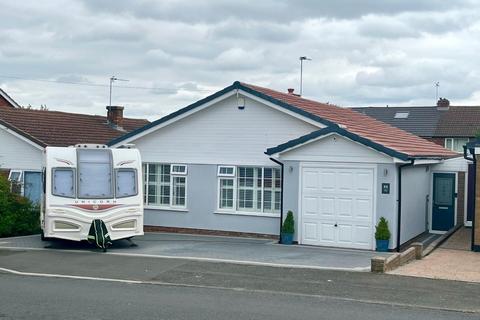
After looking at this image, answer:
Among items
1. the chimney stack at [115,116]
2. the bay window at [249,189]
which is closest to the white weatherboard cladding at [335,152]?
the bay window at [249,189]

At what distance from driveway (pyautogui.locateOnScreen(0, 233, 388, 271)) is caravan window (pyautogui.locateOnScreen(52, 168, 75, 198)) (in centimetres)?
145

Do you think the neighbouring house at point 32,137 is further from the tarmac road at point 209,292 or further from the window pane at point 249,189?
the tarmac road at point 209,292

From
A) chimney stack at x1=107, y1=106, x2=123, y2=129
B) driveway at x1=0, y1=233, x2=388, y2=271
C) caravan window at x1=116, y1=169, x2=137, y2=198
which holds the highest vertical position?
chimney stack at x1=107, y1=106, x2=123, y2=129

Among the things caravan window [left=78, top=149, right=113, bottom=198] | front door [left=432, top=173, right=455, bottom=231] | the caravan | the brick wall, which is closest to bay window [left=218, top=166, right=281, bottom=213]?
the caravan

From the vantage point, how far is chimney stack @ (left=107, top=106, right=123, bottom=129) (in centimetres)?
3130

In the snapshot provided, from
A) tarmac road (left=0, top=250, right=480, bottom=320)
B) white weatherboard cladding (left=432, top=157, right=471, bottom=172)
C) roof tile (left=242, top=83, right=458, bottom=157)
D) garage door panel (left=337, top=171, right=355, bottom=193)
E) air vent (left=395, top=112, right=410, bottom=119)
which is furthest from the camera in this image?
air vent (left=395, top=112, right=410, bottom=119)

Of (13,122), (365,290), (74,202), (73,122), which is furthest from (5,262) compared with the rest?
(73,122)

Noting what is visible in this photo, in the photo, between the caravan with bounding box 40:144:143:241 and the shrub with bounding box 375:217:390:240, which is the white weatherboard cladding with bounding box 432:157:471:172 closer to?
the shrub with bounding box 375:217:390:240

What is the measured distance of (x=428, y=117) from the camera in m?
44.1

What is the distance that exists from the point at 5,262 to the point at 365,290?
7.97m

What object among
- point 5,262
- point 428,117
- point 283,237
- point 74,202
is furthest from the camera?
point 428,117

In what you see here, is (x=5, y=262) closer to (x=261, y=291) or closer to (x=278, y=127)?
(x=261, y=291)

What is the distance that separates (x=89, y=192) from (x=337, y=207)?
21.1ft

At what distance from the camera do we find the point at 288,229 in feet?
59.9
